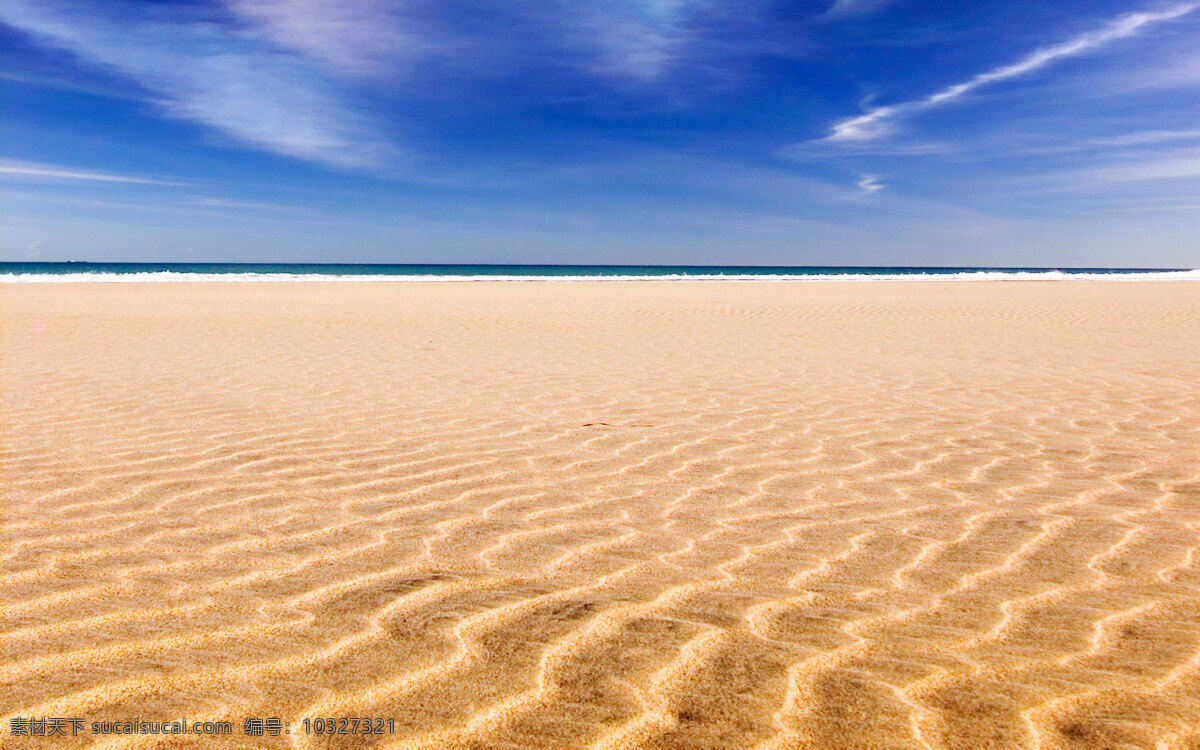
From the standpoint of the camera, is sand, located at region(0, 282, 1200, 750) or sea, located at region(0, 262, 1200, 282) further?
sea, located at region(0, 262, 1200, 282)

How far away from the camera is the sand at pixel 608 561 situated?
1973 millimetres

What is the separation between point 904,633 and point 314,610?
1829 mm

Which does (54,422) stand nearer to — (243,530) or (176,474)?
(176,474)

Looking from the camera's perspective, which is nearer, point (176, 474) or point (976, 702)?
point (976, 702)

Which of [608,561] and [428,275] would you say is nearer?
[608,561]

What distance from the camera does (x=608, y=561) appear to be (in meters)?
2.95

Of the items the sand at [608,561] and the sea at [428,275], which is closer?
the sand at [608,561]

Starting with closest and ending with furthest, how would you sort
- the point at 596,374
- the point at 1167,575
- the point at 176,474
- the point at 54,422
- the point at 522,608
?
1. the point at 522,608
2. the point at 1167,575
3. the point at 176,474
4. the point at 54,422
5. the point at 596,374

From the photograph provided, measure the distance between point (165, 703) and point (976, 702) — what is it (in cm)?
204

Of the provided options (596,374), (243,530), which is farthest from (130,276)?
(243,530)

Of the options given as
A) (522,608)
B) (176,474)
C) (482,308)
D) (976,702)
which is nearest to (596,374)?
(176,474)

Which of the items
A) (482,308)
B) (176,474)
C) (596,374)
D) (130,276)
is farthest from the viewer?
(130,276)

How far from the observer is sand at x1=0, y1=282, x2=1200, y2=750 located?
1.97 m

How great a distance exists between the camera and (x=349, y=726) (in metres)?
1.89
